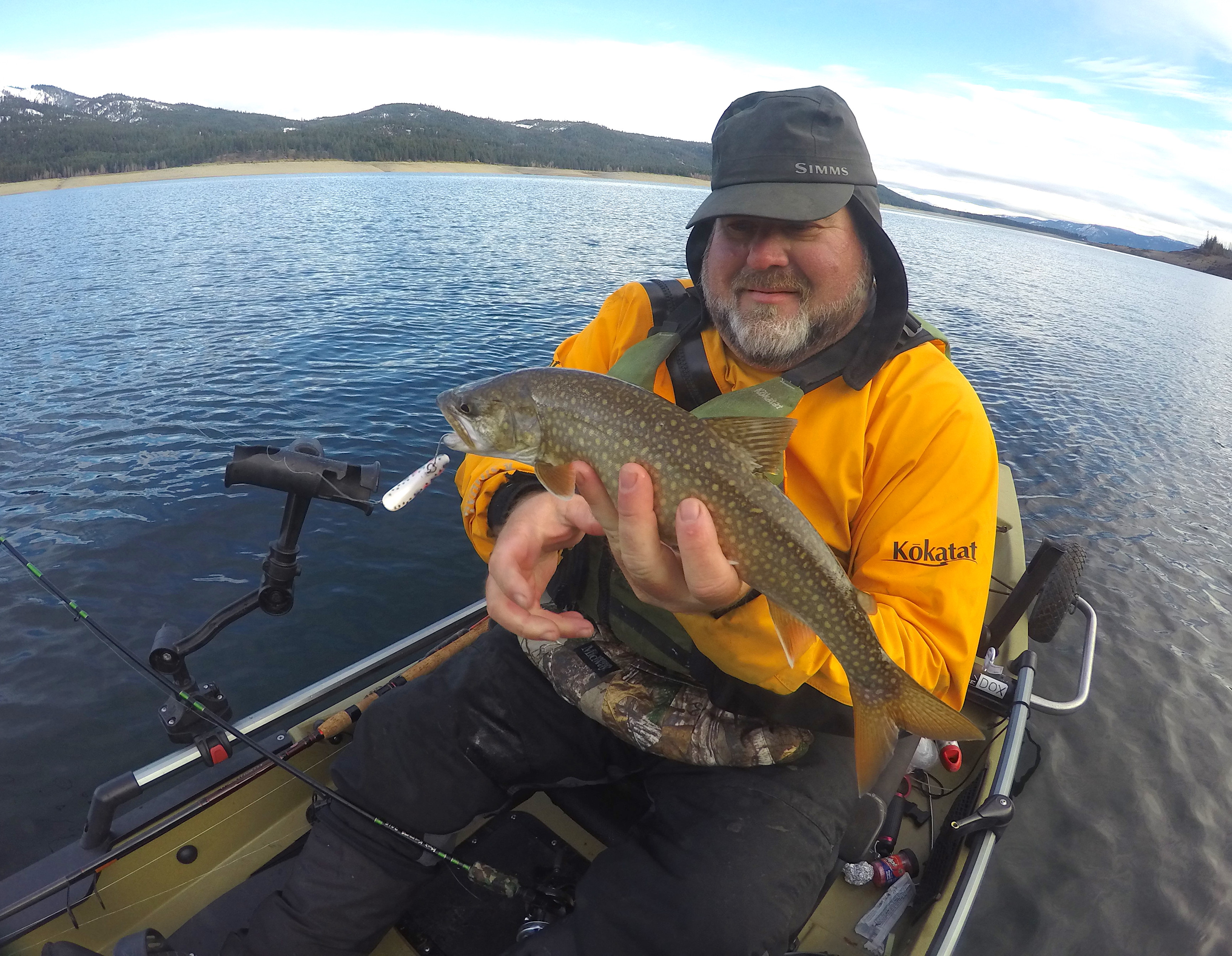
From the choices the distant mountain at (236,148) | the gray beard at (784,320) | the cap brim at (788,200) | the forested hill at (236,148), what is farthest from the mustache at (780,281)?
the forested hill at (236,148)

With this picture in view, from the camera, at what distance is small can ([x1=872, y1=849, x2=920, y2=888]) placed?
4.20 m

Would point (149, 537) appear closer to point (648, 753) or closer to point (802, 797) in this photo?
point (648, 753)

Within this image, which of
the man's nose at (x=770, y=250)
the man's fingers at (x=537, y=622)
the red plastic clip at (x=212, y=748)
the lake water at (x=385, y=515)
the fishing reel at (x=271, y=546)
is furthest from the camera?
the lake water at (x=385, y=515)

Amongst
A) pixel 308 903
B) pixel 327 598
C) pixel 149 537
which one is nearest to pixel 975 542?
pixel 308 903

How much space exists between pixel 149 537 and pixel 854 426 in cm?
1067

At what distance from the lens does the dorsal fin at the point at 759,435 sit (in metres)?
2.59

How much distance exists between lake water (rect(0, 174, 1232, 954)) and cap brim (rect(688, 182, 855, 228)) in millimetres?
7100

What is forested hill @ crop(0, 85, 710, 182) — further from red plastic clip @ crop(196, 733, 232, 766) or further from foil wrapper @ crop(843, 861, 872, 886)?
foil wrapper @ crop(843, 861, 872, 886)

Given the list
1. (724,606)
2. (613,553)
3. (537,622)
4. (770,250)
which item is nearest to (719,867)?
(724,606)

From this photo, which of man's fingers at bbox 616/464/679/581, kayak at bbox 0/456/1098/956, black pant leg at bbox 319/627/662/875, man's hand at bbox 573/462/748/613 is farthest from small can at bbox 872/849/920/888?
→ man's fingers at bbox 616/464/679/581

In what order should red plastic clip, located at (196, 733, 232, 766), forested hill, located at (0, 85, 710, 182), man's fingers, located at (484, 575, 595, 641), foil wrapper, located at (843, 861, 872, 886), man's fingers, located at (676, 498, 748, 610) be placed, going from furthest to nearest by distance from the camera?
1. forested hill, located at (0, 85, 710, 182)
2. foil wrapper, located at (843, 861, 872, 886)
3. red plastic clip, located at (196, 733, 232, 766)
4. man's fingers, located at (484, 575, 595, 641)
5. man's fingers, located at (676, 498, 748, 610)

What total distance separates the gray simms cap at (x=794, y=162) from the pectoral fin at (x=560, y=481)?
150 cm

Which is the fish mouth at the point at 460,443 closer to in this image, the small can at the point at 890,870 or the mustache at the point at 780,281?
the mustache at the point at 780,281

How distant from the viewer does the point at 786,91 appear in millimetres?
3391
